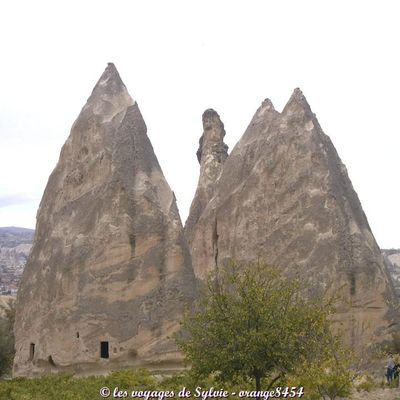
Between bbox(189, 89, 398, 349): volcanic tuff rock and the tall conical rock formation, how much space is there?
270 cm

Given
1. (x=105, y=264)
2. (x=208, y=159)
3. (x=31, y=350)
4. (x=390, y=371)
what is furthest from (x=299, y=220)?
(x=208, y=159)

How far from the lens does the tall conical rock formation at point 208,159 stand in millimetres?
29375

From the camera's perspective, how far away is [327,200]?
71.1 feet

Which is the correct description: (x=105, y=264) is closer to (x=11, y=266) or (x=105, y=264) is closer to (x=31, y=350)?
(x=31, y=350)

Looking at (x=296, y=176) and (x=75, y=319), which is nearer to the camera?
(x=75, y=319)

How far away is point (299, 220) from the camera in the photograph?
22.1 m

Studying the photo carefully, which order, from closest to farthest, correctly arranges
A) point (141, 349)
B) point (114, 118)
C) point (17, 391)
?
point (17, 391) < point (141, 349) < point (114, 118)

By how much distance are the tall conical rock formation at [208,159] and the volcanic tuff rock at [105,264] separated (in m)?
9.07

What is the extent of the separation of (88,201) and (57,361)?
4.68m

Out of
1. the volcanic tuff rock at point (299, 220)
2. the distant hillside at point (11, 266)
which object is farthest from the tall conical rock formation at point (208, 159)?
the distant hillside at point (11, 266)

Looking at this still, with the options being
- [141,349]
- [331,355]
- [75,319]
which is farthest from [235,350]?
[75,319]

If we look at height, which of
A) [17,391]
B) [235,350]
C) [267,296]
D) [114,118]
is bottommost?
[17,391]

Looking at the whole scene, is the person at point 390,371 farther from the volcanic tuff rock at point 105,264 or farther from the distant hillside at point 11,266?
the distant hillside at point 11,266

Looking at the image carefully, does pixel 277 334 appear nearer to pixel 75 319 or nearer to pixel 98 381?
pixel 98 381
